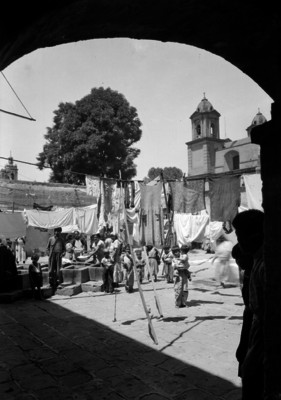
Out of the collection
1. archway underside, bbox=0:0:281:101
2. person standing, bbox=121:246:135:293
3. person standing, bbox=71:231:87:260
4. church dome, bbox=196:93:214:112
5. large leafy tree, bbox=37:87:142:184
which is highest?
church dome, bbox=196:93:214:112

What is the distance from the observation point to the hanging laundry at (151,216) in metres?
10.3

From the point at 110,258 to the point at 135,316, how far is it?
322 cm

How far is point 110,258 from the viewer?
1076 cm

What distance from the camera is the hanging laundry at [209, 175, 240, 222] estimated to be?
941 centimetres

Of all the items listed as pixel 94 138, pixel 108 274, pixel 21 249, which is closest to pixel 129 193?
pixel 108 274

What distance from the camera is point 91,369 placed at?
15.5ft

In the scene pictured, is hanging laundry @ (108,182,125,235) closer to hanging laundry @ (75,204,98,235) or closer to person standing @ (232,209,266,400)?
hanging laundry @ (75,204,98,235)

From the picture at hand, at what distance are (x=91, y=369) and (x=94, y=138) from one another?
21.3 m

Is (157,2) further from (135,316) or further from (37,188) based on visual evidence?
(37,188)

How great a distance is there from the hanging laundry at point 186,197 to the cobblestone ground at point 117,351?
276 cm

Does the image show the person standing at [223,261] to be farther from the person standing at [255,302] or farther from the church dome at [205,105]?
the church dome at [205,105]

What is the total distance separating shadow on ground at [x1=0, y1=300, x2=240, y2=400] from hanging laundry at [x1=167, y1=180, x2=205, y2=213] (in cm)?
455

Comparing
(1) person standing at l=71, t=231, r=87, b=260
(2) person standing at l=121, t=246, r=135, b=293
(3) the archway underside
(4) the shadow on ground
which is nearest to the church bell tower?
(1) person standing at l=71, t=231, r=87, b=260

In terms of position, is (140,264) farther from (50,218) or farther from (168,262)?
(50,218)
